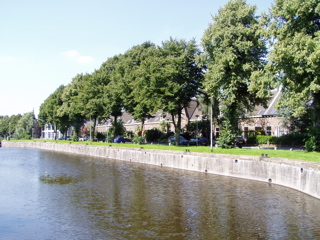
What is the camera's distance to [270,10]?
31.7m

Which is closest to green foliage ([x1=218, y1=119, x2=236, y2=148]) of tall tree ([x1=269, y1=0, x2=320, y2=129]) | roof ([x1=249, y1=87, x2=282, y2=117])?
tall tree ([x1=269, y1=0, x2=320, y2=129])

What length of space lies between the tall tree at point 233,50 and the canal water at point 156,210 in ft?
46.9

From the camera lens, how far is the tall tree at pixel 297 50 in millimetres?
26458

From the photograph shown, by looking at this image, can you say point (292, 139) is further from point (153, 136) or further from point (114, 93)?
point (114, 93)

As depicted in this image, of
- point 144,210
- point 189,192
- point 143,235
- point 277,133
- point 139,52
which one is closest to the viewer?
point 143,235

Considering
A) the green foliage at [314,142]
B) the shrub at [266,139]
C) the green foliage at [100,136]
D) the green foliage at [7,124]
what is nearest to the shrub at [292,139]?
the shrub at [266,139]

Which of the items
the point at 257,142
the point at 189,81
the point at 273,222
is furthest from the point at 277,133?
the point at 273,222

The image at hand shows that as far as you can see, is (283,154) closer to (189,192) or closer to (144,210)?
(189,192)

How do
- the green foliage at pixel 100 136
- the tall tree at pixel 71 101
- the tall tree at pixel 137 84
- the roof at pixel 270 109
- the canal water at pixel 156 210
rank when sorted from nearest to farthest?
the canal water at pixel 156 210, the tall tree at pixel 137 84, the roof at pixel 270 109, the green foliage at pixel 100 136, the tall tree at pixel 71 101

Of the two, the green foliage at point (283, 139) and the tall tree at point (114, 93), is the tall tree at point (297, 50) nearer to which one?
the green foliage at point (283, 139)

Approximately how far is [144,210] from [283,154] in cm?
1721

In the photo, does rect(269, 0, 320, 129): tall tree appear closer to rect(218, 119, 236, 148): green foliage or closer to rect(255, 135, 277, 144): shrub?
rect(218, 119, 236, 148): green foliage

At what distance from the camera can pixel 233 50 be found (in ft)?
123

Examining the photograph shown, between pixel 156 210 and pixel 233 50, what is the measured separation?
2559cm
